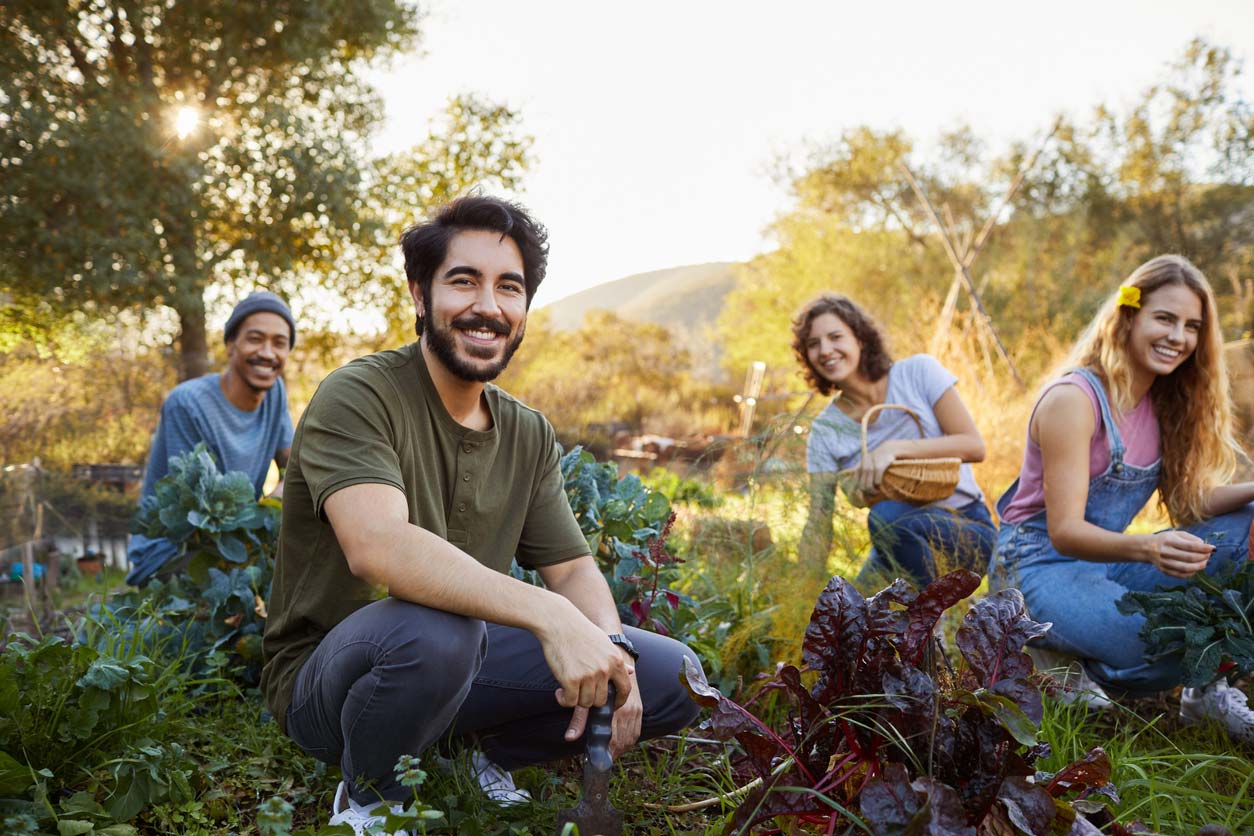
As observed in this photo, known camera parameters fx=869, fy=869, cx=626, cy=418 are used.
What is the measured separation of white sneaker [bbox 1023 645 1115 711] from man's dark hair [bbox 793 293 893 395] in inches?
56.1

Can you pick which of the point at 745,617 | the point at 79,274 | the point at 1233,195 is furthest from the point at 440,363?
the point at 1233,195

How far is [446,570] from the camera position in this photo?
161 cm

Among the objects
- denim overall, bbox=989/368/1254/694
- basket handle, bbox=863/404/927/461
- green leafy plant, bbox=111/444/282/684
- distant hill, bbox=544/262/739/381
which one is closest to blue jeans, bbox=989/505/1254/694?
denim overall, bbox=989/368/1254/694

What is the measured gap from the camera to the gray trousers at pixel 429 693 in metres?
1.62

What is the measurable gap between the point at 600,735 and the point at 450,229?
117 centimetres

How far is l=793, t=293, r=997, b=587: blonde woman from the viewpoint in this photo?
10.9 feet

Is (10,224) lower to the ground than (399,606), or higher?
higher

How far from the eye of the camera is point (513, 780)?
6.77ft

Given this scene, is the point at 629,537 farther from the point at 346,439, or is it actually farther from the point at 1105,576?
the point at 1105,576

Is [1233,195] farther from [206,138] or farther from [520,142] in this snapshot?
[206,138]

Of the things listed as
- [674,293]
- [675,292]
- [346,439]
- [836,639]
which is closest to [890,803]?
[836,639]

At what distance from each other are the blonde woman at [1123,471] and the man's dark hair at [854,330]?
0.97 meters

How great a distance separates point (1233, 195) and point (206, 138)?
57.7ft

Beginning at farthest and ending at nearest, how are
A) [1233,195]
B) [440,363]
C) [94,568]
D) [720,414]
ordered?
[1233,195] < [720,414] < [94,568] < [440,363]
